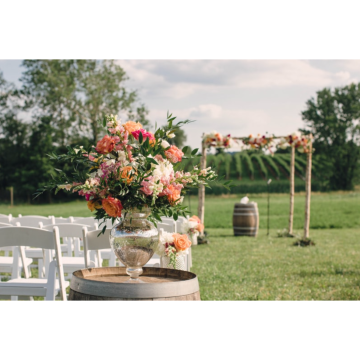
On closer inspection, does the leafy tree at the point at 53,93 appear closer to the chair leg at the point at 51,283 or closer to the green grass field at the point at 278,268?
the green grass field at the point at 278,268

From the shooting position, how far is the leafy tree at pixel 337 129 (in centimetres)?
3706

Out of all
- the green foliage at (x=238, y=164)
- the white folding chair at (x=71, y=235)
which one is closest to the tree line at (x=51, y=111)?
the green foliage at (x=238, y=164)

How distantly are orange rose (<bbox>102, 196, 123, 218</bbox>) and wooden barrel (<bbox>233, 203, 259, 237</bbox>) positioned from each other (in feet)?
36.4

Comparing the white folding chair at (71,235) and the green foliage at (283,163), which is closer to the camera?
the white folding chair at (71,235)

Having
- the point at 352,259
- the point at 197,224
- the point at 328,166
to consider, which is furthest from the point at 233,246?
the point at 328,166

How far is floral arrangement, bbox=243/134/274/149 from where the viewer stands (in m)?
12.5

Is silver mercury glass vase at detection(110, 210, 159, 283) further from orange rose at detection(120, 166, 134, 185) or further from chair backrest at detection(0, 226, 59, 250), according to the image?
chair backrest at detection(0, 226, 59, 250)

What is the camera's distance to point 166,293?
88.4 inches

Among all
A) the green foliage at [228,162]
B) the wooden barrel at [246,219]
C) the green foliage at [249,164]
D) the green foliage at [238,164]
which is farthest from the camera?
the green foliage at [249,164]

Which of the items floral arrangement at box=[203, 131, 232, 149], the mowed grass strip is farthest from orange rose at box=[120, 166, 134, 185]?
floral arrangement at box=[203, 131, 232, 149]

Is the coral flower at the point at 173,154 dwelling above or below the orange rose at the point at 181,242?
above
